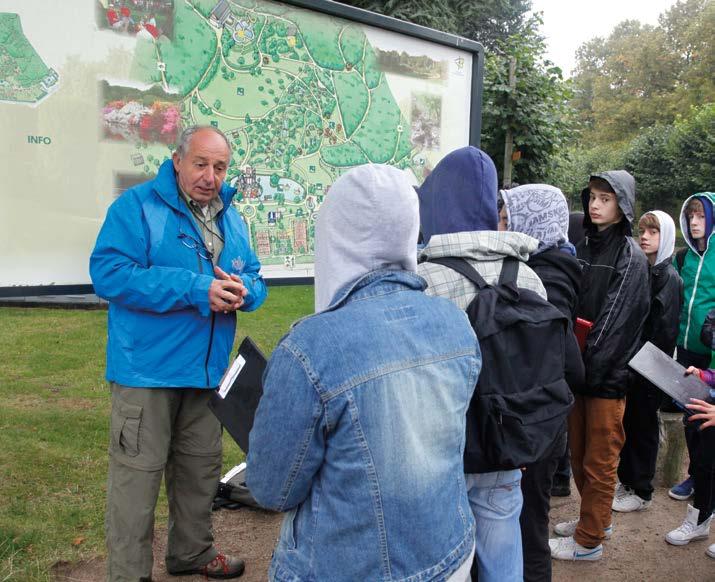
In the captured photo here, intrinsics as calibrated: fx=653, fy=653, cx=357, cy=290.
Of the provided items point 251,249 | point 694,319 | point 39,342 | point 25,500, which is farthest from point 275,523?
point 39,342

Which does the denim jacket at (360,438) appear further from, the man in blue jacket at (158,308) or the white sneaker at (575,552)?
the white sneaker at (575,552)

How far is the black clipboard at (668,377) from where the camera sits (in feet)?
10.5

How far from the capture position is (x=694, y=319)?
4.14m

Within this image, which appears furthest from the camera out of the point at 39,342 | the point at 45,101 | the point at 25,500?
the point at 39,342

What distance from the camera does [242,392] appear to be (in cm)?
243

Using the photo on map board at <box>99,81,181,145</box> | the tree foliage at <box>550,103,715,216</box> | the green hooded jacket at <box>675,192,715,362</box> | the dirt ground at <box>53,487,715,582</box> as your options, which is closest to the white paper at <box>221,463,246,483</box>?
the dirt ground at <box>53,487,715,582</box>

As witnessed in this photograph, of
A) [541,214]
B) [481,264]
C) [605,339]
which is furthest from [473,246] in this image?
[605,339]

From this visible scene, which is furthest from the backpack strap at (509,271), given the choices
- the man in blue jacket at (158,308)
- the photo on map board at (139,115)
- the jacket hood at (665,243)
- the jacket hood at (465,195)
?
the jacket hood at (665,243)

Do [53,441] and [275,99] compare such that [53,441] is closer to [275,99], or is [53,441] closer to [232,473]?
[232,473]

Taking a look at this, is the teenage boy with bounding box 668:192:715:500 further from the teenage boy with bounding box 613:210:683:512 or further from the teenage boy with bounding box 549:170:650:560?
the teenage boy with bounding box 549:170:650:560

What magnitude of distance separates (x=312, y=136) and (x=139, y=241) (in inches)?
49.4

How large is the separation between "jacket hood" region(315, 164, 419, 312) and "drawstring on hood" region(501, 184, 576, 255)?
1.39 meters

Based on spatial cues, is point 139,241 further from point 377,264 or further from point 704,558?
point 704,558

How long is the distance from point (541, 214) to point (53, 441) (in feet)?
12.9
